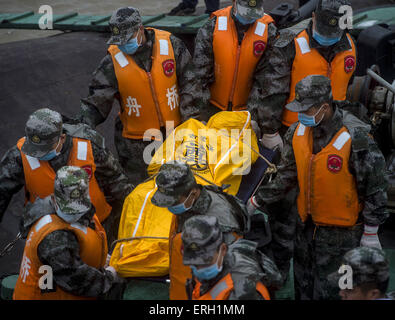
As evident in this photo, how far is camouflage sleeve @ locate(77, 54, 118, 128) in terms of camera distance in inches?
167

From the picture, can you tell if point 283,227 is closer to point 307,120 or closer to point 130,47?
point 307,120

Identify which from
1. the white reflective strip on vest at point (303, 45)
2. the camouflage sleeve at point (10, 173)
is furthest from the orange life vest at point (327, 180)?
the camouflage sleeve at point (10, 173)

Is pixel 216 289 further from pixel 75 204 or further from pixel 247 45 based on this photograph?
pixel 247 45

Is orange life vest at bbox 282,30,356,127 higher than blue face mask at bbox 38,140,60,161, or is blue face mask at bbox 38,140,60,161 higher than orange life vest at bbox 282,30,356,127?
orange life vest at bbox 282,30,356,127

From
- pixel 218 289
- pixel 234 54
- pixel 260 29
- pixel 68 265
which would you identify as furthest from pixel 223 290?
pixel 260 29

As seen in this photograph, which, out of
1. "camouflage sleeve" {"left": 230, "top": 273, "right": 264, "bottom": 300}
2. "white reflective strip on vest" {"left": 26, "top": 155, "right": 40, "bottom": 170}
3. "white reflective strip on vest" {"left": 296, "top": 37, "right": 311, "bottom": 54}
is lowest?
"white reflective strip on vest" {"left": 26, "top": 155, "right": 40, "bottom": 170}

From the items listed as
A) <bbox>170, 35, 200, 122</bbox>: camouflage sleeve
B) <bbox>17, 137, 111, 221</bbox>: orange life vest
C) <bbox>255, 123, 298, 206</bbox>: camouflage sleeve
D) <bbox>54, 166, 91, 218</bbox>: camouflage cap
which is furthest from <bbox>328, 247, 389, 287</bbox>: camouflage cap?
<bbox>170, 35, 200, 122</bbox>: camouflage sleeve

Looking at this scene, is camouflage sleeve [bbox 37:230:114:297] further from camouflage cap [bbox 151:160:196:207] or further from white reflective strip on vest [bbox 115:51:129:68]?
white reflective strip on vest [bbox 115:51:129:68]

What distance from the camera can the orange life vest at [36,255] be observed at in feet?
9.52

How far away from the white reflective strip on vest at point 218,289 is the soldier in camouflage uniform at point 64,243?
2.96ft

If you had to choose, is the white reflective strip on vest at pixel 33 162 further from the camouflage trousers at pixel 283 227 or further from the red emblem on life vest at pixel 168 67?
the camouflage trousers at pixel 283 227

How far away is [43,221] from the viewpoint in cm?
293

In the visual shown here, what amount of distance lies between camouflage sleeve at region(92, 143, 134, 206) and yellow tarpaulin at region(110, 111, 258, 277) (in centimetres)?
16
